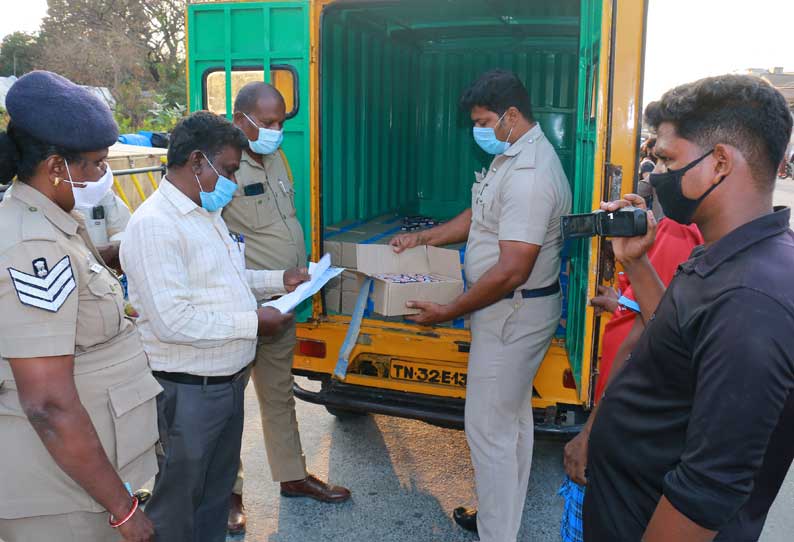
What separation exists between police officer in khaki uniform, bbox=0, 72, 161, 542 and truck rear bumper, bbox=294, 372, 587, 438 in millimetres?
1845

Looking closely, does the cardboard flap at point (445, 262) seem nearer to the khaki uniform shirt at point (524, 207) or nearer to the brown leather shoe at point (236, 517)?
the khaki uniform shirt at point (524, 207)

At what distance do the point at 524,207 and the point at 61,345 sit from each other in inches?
73.4

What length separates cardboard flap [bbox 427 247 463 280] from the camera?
11.0ft

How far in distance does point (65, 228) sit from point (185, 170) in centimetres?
68

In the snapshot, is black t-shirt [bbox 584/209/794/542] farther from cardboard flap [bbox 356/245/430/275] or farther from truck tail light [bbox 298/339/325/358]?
truck tail light [bbox 298/339/325/358]

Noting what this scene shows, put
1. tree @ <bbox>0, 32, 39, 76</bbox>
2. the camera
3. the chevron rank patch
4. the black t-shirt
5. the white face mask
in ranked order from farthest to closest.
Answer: tree @ <bbox>0, 32, 39, 76</bbox>, the camera, the white face mask, the chevron rank patch, the black t-shirt

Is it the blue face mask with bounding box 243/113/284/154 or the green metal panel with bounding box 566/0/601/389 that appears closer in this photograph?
the green metal panel with bounding box 566/0/601/389

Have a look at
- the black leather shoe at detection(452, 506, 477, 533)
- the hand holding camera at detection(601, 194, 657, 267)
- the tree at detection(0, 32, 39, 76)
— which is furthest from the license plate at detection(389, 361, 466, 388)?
the tree at detection(0, 32, 39, 76)

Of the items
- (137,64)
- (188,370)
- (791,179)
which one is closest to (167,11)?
(137,64)

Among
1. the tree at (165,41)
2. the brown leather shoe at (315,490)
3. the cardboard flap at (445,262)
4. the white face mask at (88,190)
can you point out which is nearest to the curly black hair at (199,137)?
the white face mask at (88,190)

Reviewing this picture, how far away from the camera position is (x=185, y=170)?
2.27 m

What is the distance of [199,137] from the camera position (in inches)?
89.4

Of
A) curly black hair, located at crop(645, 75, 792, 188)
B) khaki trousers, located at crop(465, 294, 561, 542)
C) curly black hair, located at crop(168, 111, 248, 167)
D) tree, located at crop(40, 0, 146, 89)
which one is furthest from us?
tree, located at crop(40, 0, 146, 89)

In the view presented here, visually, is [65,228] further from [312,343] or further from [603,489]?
[312,343]
